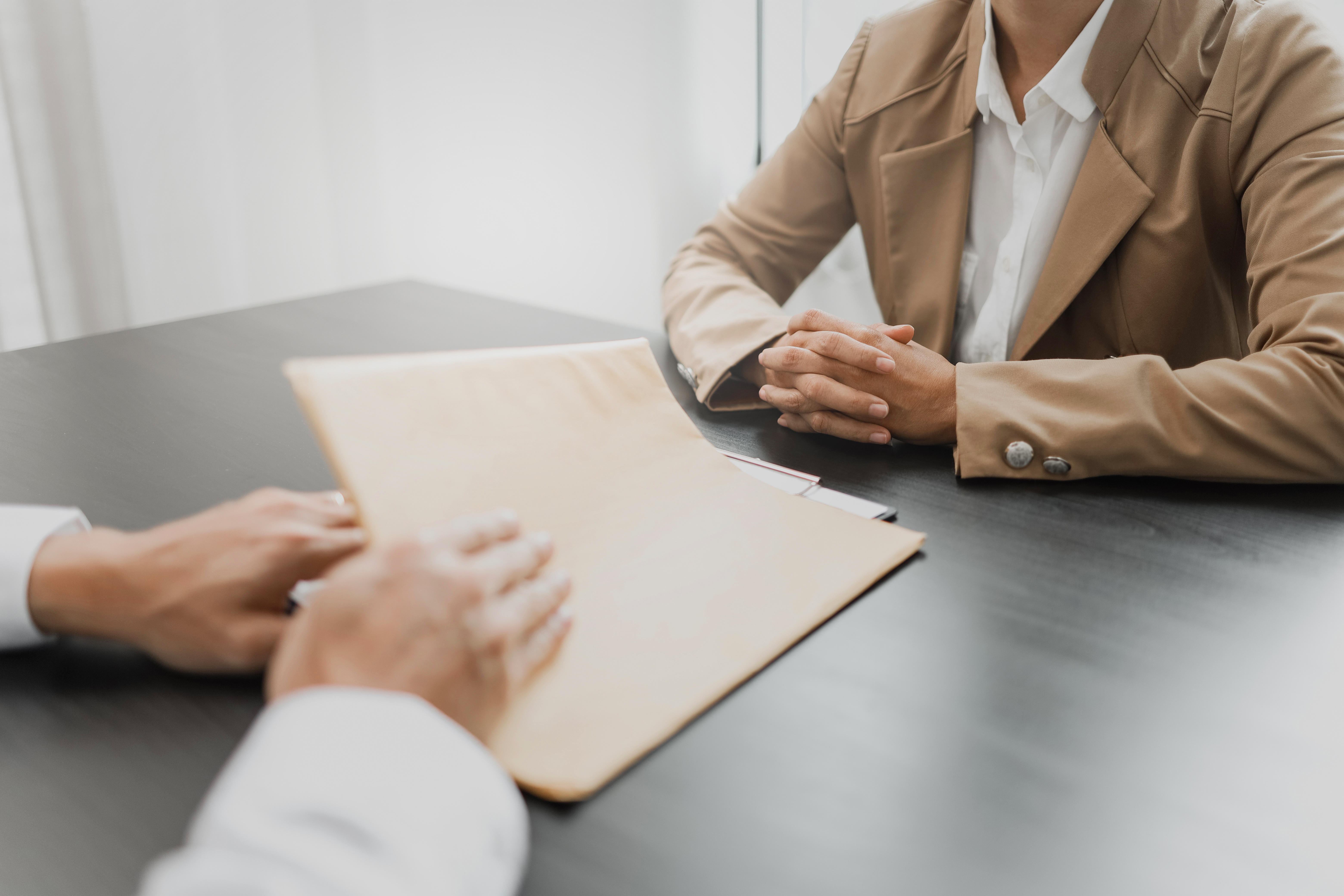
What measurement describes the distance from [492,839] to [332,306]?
1.13 metres

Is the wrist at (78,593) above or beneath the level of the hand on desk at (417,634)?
beneath

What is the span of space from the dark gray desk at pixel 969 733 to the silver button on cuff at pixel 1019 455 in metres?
0.02

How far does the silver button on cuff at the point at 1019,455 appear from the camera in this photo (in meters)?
0.74

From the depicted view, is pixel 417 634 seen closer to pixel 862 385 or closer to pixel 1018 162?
pixel 862 385

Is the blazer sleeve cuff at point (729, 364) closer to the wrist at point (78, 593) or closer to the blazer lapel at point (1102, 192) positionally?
the blazer lapel at point (1102, 192)

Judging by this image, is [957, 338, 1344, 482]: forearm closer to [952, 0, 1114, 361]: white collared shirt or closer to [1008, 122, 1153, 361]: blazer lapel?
[1008, 122, 1153, 361]: blazer lapel

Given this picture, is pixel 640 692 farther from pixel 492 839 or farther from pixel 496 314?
pixel 496 314

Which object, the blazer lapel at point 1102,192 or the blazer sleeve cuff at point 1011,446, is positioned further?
the blazer lapel at point 1102,192

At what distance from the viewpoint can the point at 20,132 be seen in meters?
1.80

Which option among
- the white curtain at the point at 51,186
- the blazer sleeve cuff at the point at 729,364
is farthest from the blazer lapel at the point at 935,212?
the white curtain at the point at 51,186

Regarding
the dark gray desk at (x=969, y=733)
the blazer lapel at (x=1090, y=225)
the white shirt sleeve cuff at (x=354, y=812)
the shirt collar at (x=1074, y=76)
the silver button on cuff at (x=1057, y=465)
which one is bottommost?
the dark gray desk at (x=969, y=733)

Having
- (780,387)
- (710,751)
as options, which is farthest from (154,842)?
(780,387)

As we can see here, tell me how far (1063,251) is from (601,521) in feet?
2.59

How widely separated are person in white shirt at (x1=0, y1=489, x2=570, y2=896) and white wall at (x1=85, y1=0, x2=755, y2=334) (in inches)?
69.3
